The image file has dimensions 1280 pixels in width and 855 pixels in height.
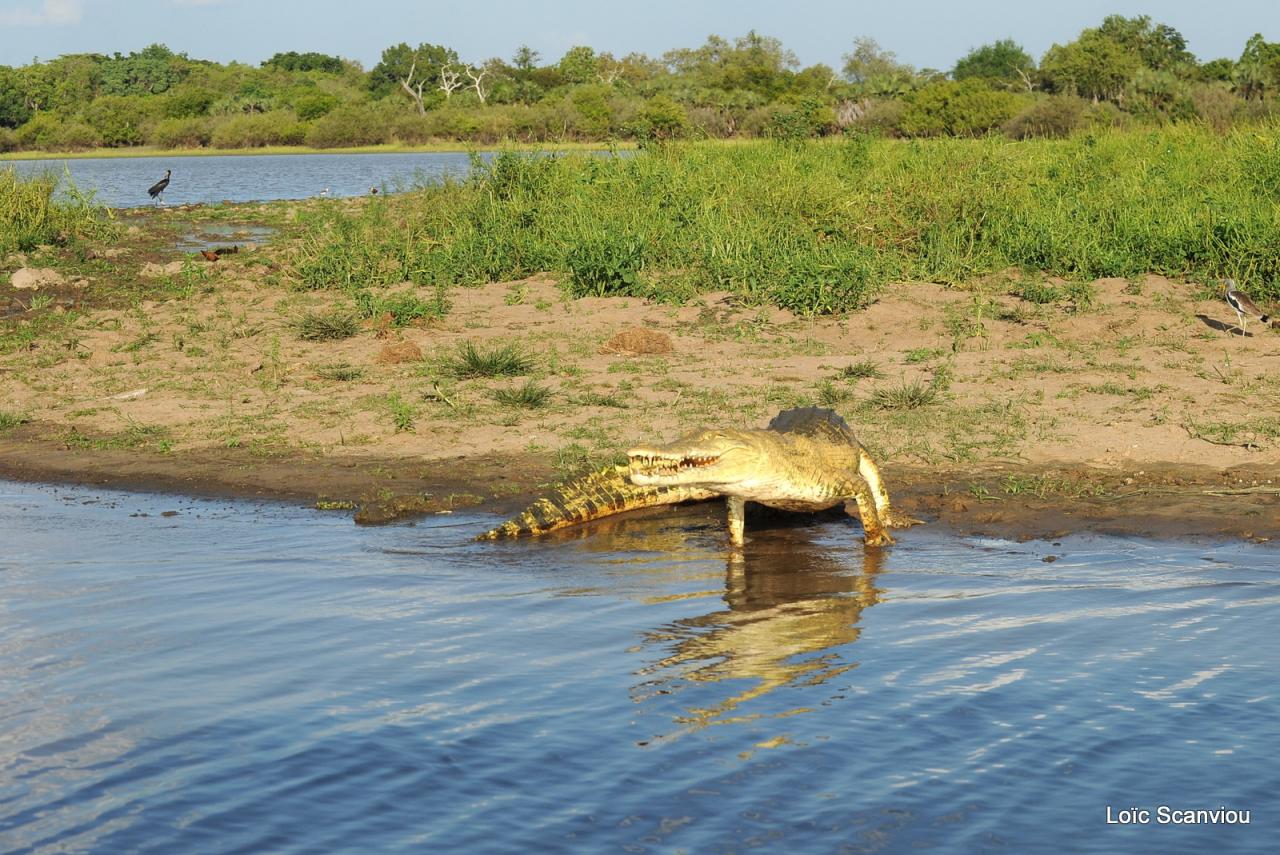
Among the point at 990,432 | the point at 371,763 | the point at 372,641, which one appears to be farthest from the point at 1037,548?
the point at 371,763

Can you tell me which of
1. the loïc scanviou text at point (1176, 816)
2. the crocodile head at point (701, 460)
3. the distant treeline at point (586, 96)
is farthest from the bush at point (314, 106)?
the loïc scanviou text at point (1176, 816)

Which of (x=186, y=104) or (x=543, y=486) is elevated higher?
(x=186, y=104)

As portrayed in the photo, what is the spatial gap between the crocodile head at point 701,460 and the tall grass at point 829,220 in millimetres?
4796

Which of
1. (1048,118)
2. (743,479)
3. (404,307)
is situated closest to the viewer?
(743,479)

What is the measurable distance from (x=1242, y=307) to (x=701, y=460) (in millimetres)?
5312

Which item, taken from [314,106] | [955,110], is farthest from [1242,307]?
[314,106]

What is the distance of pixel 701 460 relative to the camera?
5891mm

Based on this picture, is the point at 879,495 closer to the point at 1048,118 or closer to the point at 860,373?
the point at 860,373

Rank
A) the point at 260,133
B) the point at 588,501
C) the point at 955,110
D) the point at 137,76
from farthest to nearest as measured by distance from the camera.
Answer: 1. the point at 137,76
2. the point at 260,133
3. the point at 955,110
4. the point at 588,501

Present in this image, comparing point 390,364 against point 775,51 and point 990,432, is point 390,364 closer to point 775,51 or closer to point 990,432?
point 990,432

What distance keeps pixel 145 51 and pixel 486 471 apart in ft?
264

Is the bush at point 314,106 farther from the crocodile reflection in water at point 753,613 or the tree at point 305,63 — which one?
the crocodile reflection in water at point 753,613

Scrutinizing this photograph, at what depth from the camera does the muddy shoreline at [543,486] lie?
6.67 m

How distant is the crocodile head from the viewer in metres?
5.77
